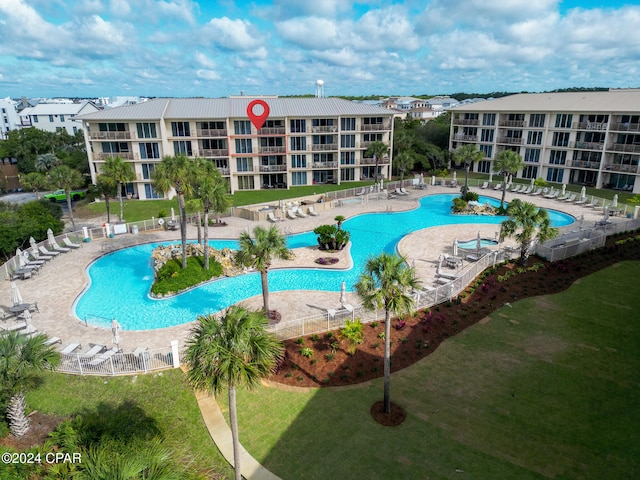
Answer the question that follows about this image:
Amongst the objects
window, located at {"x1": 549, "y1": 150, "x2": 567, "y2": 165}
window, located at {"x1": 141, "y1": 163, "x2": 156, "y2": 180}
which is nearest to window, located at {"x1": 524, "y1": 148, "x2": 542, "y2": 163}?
window, located at {"x1": 549, "y1": 150, "x2": 567, "y2": 165}

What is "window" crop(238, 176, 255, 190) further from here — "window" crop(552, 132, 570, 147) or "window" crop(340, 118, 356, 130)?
"window" crop(552, 132, 570, 147)

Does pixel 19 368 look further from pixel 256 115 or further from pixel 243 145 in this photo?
pixel 256 115

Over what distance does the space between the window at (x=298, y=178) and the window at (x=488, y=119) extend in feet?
91.1

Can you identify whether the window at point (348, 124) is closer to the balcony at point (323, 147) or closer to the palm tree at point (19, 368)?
the balcony at point (323, 147)

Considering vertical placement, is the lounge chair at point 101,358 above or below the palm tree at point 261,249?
below

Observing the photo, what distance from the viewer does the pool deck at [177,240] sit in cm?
2083

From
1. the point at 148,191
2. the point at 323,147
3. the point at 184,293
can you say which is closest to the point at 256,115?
the point at 323,147

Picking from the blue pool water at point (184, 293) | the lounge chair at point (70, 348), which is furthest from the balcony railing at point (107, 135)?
the lounge chair at point (70, 348)

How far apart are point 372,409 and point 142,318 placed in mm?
13583

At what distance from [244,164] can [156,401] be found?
136ft

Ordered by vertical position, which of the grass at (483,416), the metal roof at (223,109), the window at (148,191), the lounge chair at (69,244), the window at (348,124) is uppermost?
the metal roof at (223,109)

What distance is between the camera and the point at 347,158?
58.3 m

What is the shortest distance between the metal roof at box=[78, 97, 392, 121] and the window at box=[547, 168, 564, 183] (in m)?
22.7

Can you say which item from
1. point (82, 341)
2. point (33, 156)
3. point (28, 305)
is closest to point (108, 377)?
point (82, 341)
